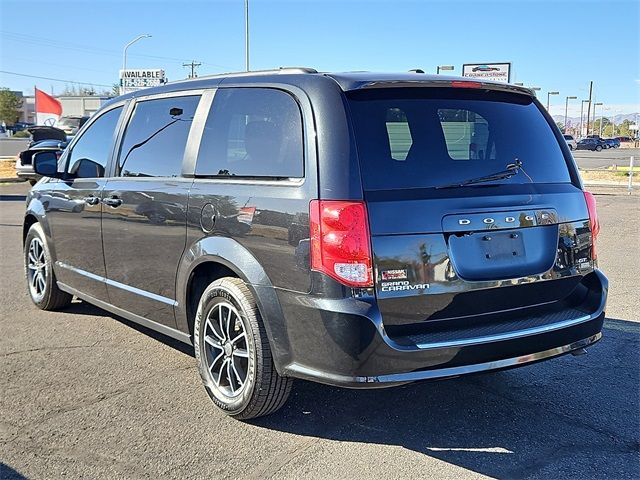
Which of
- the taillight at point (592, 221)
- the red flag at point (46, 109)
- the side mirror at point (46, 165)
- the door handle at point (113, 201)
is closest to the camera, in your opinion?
the taillight at point (592, 221)

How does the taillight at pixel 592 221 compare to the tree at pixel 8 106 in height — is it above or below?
below

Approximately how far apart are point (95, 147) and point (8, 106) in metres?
95.0

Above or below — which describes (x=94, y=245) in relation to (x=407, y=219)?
below

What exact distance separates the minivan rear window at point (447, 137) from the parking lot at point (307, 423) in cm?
127

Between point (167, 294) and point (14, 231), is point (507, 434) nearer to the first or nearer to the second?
point (167, 294)

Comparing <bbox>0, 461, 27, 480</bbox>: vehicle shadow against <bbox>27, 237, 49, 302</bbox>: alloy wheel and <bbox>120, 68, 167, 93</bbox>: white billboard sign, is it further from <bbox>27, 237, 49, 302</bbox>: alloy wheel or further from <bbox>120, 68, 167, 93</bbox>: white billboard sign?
<bbox>120, 68, 167, 93</bbox>: white billboard sign

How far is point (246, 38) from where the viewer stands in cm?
3241

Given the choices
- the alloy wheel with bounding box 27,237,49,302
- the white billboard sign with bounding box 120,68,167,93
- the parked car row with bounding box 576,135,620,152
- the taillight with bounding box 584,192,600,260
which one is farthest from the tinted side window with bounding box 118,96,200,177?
the parked car row with bounding box 576,135,620,152

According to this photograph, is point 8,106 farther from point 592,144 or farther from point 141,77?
point 592,144

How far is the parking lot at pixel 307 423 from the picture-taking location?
10.2 feet

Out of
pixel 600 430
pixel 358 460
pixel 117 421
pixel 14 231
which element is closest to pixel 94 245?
pixel 117 421

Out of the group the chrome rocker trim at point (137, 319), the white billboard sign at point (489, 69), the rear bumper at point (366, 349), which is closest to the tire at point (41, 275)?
the chrome rocker trim at point (137, 319)

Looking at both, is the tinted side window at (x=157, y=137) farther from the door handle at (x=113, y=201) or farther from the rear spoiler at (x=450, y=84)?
the rear spoiler at (x=450, y=84)

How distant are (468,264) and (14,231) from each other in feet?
29.7
